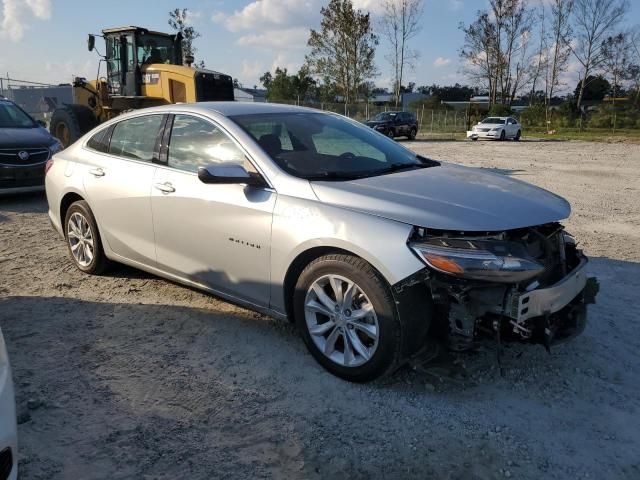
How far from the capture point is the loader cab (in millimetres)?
13203

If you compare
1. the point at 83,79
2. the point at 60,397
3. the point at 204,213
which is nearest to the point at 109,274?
the point at 204,213

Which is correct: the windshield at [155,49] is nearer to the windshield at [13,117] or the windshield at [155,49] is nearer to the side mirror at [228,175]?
the windshield at [13,117]

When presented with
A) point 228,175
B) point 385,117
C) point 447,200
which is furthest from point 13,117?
point 385,117

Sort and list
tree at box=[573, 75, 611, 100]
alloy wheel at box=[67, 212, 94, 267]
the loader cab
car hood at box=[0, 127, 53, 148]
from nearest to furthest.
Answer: alloy wheel at box=[67, 212, 94, 267], car hood at box=[0, 127, 53, 148], the loader cab, tree at box=[573, 75, 611, 100]

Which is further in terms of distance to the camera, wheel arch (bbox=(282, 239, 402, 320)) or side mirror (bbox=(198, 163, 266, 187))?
side mirror (bbox=(198, 163, 266, 187))

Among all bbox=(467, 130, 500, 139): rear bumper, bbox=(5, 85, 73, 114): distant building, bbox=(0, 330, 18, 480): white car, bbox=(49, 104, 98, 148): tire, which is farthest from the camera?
bbox=(467, 130, 500, 139): rear bumper

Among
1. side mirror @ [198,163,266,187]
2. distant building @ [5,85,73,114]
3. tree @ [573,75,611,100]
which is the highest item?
tree @ [573,75,611,100]

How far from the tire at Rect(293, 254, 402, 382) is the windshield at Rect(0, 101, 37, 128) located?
8.42 m

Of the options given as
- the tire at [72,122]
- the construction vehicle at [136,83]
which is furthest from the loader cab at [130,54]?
the tire at [72,122]

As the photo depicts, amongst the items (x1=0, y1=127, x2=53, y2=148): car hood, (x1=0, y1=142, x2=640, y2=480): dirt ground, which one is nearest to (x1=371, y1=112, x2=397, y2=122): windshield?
(x1=0, y1=127, x2=53, y2=148): car hood

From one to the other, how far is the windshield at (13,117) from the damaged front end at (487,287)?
9119mm

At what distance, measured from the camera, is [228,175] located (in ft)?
11.7

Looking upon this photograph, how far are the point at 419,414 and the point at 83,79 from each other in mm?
14217

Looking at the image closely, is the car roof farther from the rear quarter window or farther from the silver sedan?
the rear quarter window
